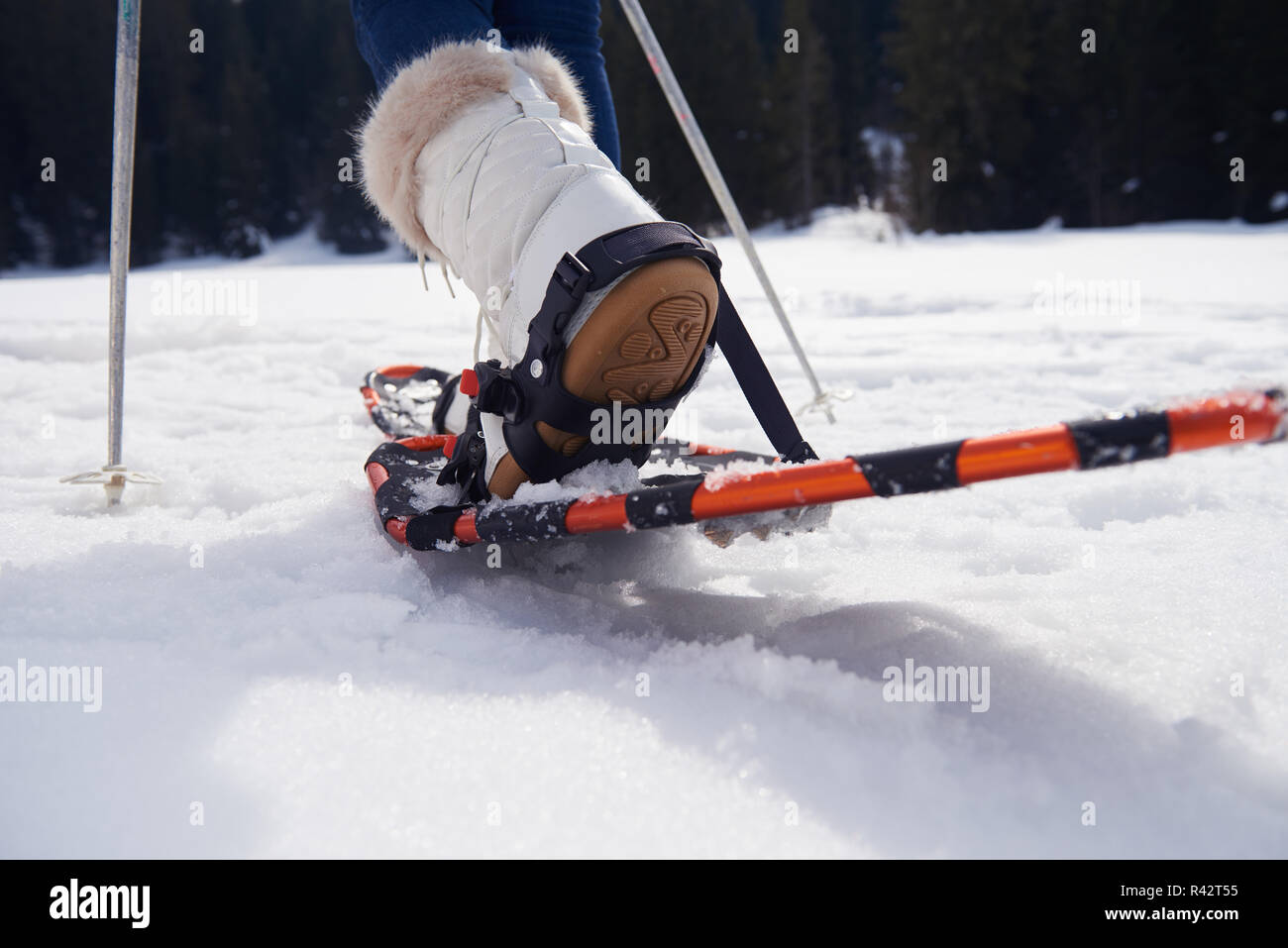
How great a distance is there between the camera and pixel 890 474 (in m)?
0.72

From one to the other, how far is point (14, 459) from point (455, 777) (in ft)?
4.55

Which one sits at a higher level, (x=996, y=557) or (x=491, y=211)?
(x=491, y=211)

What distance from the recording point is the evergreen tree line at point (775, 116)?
588 inches

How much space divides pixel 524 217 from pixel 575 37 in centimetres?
73

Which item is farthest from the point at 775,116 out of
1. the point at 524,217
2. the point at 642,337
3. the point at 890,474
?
the point at 890,474

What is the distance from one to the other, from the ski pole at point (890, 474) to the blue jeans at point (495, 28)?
0.66 m

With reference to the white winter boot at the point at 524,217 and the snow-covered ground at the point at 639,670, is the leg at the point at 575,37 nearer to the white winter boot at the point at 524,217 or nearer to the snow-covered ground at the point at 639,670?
the white winter boot at the point at 524,217

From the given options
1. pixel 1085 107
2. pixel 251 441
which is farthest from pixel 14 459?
pixel 1085 107

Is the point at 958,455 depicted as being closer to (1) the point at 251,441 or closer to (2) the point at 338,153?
(1) the point at 251,441

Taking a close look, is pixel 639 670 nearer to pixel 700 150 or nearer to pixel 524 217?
pixel 524 217

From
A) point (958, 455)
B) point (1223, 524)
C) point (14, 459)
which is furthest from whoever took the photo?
point (14, 459)

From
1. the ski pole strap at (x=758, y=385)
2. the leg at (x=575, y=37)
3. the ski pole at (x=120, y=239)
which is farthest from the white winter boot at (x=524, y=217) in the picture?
the ski pole at (x=120, y=239)

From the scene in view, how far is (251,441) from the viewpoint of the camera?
1.78 metres
